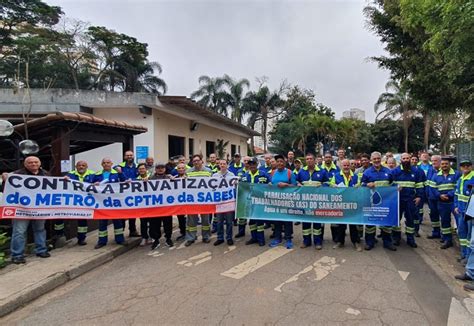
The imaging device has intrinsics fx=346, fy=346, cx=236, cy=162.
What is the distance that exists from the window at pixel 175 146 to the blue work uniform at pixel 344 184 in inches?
428

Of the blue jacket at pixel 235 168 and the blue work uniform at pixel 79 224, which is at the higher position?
the blue jacket at pixel 235 168

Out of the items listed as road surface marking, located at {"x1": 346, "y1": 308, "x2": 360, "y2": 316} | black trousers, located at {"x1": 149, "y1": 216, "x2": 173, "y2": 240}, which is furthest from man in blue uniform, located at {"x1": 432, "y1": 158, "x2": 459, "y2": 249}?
black trousers, located at {"x1": 149, "y1": 216, "x2": 173, "y2": 240}

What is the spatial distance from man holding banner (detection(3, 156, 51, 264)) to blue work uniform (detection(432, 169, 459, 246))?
7.52m

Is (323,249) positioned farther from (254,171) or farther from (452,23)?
(452,23)

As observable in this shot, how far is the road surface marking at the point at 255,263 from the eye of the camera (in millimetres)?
5392

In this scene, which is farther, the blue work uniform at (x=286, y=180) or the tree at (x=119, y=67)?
the tree at (x=119, y=67)

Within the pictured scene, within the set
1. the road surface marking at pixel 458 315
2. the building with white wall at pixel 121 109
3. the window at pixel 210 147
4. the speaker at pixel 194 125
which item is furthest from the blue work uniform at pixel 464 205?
the window at pixel 210 147

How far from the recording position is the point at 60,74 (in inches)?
1389

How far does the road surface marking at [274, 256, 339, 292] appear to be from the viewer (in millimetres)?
5090

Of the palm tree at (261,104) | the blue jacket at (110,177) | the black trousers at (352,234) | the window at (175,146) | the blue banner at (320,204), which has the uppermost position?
the palm tree at (261,104)

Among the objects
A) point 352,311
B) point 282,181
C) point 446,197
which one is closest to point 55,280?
point 352,311

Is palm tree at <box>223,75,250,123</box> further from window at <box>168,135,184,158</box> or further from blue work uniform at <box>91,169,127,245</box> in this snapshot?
blue work uniform at <box>91,169,127,245</box>

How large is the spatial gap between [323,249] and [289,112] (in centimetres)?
4234

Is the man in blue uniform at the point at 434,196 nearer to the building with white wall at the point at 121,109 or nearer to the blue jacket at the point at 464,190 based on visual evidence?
the blue jacket at the point at 464,190
